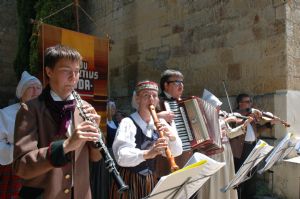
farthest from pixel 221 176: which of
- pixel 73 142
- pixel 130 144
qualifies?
pixel 73 142

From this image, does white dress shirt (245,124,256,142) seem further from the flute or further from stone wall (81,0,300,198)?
the flute

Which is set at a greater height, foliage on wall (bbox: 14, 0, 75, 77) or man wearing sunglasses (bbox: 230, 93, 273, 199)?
foliage on wall (bbox: 14, 0, 75, 77)

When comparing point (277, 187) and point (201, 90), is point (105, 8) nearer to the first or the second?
point (201, 90)

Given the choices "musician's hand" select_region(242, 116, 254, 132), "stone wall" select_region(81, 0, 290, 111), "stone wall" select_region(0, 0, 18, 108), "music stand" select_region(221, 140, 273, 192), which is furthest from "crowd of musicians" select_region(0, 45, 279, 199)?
"stone wall" select_region(0, 0, 18, 108)

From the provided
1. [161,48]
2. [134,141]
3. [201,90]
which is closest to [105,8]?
[161,48]

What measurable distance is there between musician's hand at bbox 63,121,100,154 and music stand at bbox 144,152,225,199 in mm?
519

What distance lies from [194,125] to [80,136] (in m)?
1.97

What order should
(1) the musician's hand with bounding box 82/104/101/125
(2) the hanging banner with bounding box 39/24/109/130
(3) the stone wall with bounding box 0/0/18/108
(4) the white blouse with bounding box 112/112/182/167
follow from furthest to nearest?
(3) the stone wall with bounding box 0/0/18/108
(2) the hanging banner with bounding box 39/24/109/130
(4) the white blouse with bounding box 112/112/182/167
(1) the musician's hand with bounding box 82/104/101/125

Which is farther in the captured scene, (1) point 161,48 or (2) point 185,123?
(1) point 161,48

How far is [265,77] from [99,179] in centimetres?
296

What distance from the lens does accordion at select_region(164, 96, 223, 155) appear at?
11.3ft

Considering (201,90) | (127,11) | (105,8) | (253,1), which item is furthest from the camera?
(105,8)

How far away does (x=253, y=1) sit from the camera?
18.9 ft

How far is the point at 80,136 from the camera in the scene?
5.56ft
